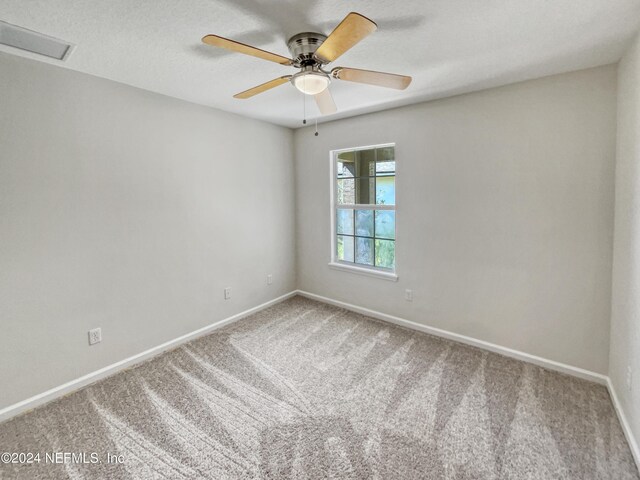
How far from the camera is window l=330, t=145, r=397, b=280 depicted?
3430 mm

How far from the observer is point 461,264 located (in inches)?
112

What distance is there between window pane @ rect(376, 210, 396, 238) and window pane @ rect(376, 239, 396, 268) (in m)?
0.08

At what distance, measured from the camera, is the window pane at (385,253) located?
3.46m

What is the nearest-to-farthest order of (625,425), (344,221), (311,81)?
1. (311,81)
2. (625,425)
3. (344,221)

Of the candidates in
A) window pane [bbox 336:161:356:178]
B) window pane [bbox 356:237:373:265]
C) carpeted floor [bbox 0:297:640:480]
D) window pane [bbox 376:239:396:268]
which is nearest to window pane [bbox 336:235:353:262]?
window pane [bbox 356:237:373:265]

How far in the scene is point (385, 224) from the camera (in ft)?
11.5

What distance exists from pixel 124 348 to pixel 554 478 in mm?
3069

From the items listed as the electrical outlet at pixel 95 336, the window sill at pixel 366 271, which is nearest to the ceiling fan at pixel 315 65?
the window sill at pixel 366 271

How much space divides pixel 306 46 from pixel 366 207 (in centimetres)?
215

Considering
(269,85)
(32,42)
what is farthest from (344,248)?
(32,42)

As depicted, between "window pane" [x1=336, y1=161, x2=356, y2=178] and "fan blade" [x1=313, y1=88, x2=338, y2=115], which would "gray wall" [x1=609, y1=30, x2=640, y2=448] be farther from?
"window pane" [x1=336, y1=161, x2=356, y2=178]

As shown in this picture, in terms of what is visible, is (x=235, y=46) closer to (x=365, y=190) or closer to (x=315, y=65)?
(x=315, y=65)

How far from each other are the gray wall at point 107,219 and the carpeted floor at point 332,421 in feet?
1.35

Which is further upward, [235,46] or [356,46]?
[356,46]
